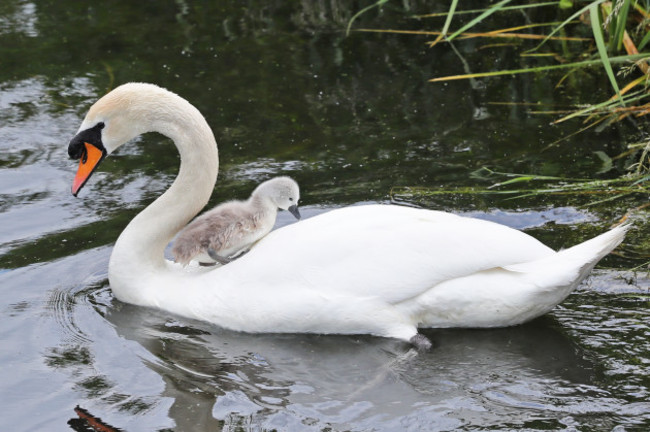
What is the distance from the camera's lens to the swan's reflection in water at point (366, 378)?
437 centimetres

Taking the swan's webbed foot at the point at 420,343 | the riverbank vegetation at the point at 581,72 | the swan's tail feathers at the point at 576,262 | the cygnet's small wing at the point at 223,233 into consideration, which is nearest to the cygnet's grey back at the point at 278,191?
the cygnet's small wing at the point at 223,233

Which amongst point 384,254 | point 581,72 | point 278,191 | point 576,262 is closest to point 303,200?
point 278,191

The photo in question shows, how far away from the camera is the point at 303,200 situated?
21.9 feet

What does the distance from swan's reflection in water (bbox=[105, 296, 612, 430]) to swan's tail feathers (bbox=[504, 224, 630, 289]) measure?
0.38m

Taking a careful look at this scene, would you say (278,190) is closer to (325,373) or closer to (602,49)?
(325,373)

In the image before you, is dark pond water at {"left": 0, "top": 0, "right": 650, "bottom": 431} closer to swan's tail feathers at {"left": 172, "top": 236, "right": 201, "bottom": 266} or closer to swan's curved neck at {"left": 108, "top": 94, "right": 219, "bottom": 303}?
swan's curved neck at {"left": 108, "top": 94, "right": 219, "bottom": 303}

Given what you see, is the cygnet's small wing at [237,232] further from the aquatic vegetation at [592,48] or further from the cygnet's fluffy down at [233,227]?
the aquatic vegetation at [592,48]

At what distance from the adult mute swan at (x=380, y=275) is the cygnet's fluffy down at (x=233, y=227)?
136mm

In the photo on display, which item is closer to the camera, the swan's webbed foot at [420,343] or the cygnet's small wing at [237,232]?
the swan's webbed foot at [420,343]

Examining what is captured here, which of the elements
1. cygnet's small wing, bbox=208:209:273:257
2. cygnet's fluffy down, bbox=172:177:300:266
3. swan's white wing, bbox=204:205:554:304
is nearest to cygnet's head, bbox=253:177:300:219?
cygnet's fluffy down, bbox=172:177:300:266

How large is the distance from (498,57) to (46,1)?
4.98 meters

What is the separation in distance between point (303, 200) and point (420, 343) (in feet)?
6.38

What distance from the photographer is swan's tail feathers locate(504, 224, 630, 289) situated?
15.6ft

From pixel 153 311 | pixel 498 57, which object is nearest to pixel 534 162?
pixel 498 57
